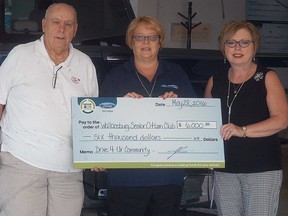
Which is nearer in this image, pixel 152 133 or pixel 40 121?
pixel 40 121

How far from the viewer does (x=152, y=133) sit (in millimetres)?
3240

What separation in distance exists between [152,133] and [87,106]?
417 millimetres

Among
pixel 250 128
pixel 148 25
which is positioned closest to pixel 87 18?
pixel 148 25

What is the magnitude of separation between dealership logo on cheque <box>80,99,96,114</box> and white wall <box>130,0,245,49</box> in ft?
20.8

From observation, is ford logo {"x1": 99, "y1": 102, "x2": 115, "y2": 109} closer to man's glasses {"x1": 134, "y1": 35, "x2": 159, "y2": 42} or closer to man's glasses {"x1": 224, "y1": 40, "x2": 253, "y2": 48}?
man's glasses {"x1": 134, "y1": 35, "x2": 159, "y2": 42}

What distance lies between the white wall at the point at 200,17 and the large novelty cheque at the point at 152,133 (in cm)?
621

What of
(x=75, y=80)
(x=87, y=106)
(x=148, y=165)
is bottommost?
(x=148, y=165)

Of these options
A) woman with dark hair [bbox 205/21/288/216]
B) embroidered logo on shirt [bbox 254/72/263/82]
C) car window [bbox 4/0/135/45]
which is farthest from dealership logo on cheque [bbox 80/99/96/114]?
car window [bbox 4/0/135/45]

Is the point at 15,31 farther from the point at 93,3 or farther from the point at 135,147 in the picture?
the point at 135,147

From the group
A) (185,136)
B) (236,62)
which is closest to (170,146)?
(185,136)

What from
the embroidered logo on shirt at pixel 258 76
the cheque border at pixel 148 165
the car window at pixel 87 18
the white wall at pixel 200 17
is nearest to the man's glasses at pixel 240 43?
the embroidered logo on shirt at pixel 258 76

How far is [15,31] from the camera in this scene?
4.17 m

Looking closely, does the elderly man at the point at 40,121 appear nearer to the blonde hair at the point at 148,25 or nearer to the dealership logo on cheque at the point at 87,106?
the dealership logo on cheque at the point at 87,106

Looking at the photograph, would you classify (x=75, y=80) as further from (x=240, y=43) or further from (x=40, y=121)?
(x=240, y=43)
